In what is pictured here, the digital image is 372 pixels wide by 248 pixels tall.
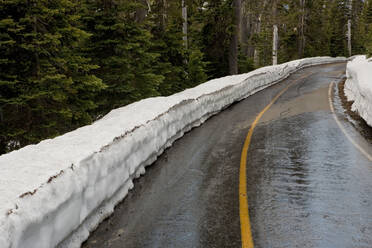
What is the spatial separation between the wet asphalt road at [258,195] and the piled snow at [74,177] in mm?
Result: 313

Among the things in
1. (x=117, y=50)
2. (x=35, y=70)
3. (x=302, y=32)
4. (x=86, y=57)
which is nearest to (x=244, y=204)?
(x=35, y=70)

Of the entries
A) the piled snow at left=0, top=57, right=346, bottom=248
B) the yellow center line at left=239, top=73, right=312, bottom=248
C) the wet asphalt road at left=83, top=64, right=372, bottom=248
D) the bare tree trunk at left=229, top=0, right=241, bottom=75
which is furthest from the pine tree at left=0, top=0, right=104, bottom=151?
the bare tree trunk at left=229, top=0, right=241, bottom=75

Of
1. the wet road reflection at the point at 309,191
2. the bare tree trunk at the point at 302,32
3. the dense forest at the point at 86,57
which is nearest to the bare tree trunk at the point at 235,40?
the dense forest at the point at 86,57

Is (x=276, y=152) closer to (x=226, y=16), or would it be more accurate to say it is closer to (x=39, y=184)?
(x=39, y=184)

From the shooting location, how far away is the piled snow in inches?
157

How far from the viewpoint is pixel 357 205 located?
19.5 ft

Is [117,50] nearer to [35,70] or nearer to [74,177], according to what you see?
[35,70]

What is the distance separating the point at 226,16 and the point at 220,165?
20836 mm

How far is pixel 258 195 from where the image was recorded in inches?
256

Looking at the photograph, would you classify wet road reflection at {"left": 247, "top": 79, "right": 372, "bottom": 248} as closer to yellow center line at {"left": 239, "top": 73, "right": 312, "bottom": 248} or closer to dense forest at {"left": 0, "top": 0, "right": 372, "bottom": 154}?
yellow center line at {"left": 239, "top": 73, "right": 312, "bottom": 248}

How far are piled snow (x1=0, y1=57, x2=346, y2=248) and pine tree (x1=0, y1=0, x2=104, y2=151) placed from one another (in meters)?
3.19

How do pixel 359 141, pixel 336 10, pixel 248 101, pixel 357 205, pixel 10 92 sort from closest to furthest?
pixel 357 205 < pixel 359 141 < pixel 10 92 < pixel 248 101 < pixel 336 10

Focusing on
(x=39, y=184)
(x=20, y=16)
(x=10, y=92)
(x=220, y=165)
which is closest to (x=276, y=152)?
(x=220, y=165)

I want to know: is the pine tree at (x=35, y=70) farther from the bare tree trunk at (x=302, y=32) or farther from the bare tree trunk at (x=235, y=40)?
the bare tree trunk at (x=302, y=32)
